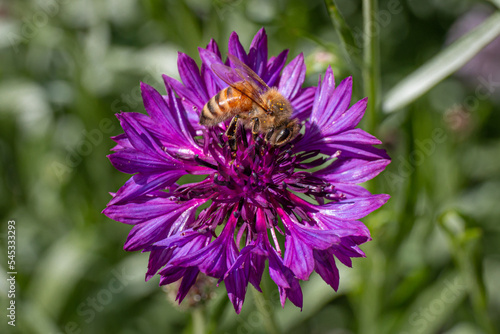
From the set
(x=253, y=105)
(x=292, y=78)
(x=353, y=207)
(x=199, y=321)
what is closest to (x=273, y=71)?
(x=292, y=78)

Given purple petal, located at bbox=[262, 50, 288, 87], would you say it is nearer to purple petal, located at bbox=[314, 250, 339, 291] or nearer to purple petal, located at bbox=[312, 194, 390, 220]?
purple petal, located at bbox=[312, 194, 390, 220]

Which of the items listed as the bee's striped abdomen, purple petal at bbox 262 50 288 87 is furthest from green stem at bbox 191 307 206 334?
purple petal at bbox 262 50 288 87

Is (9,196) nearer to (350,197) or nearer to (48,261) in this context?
(48,261)

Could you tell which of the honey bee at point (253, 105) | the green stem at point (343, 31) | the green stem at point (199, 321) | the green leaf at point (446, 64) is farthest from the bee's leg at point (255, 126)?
the green stem at point (199, 321)

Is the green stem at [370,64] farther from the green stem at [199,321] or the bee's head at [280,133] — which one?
the green stem at [199,321]

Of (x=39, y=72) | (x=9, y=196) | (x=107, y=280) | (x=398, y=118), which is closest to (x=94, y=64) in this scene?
(x=39, y=72)

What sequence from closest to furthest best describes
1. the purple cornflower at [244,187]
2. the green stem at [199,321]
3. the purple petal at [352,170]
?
the purple cornflower at [244,187] → the purple petal at [352,170] → the green stem at [199,321]
